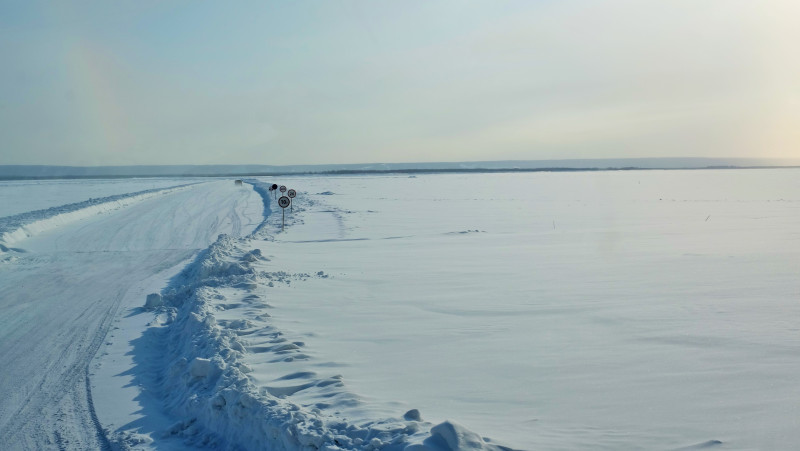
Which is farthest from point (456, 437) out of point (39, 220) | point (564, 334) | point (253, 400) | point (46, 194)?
point (46, 194)

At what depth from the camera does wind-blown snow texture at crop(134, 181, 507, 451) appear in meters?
4.68

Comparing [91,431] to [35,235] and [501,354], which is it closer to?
[501,354]

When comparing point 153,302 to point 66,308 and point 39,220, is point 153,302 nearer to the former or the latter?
point 66,308

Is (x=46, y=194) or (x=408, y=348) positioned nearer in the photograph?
(x=408, y=348)

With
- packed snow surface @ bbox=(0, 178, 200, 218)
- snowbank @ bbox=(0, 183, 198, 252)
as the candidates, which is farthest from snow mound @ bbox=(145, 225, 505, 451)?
packed snow surface @ bbox=(0, 178, 200, 218)

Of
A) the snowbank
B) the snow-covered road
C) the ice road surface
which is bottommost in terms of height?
the snow-covered road

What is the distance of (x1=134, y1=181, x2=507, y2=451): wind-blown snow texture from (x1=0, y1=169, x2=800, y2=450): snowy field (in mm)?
24

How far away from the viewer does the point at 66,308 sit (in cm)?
1051

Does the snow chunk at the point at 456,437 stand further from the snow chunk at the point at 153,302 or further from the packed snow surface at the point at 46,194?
the packed snow surface at the point at 46,194

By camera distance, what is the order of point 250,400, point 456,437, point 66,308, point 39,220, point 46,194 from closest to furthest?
point 456,437
point 250,400
point 66,308
point 39,220
point 46,194

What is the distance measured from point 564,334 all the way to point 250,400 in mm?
4221

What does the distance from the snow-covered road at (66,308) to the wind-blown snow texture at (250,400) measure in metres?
0.86

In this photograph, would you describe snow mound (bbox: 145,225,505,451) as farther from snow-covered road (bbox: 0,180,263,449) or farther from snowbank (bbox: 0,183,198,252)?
snowbank (bbox: 0,183,198,252)

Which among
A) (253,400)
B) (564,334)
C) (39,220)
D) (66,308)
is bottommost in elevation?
(66,308)
